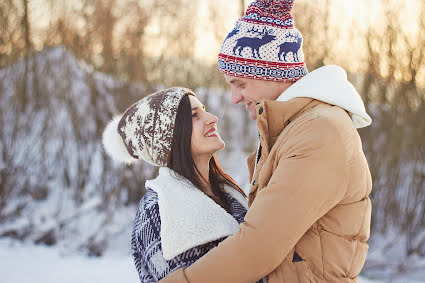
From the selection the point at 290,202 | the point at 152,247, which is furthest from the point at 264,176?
the point at 152,247

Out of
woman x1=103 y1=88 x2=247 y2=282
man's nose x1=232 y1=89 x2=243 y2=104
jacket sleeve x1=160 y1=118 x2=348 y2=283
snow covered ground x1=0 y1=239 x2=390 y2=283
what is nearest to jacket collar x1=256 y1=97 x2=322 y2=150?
jacket sleeve x1=160 y1=118 x2=348 y2=283

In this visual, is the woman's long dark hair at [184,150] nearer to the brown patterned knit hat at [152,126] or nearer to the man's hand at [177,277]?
the brown patterned knit hat at [152,126]

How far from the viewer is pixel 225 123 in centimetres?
823

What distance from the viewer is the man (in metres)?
1.82

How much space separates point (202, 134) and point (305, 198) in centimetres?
107

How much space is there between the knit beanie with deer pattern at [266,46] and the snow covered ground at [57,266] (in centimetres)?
348

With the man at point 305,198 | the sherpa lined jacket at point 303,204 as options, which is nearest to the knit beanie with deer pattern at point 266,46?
the man at point 305,198

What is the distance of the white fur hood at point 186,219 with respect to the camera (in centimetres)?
226

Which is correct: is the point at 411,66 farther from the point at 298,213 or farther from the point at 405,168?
the point at 298,213

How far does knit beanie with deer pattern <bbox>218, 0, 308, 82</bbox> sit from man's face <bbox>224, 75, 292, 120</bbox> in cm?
3

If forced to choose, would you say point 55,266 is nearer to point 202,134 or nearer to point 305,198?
point 202,134

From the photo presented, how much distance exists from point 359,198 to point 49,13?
19.6 feet

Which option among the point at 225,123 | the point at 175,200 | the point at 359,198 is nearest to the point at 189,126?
the point at 175,200

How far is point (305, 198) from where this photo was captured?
181 cm
